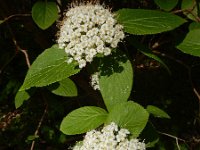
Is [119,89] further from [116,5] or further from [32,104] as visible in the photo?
[32,104]

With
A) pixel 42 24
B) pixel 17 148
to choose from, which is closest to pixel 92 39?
pixel 42 24

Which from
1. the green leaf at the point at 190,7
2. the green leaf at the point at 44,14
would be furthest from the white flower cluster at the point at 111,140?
the green leaf at the point at 190,7

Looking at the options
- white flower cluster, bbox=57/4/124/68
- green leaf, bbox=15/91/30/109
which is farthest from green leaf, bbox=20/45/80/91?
green leaf, bbox=15/91/30/109

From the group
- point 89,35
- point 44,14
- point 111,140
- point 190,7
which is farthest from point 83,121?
point 190,7

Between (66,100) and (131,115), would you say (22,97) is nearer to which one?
(131,115)

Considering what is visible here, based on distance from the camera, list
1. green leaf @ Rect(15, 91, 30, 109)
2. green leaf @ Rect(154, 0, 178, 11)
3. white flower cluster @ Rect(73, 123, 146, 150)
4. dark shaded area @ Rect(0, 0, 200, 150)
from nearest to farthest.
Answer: white flower cluster @ Rect(73, 123, 146, 150) < green leaf @ Rect(154, 0, 178, 11) < green leaf @ Rect(15, 91, 30, 109) < dark shaded area @ Rect(0, 0, 200, 150)

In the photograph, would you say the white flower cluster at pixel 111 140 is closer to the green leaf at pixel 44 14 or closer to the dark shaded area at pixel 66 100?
the green leaf at pixel 44 14

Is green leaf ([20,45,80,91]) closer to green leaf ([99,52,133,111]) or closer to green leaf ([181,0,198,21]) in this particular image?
green leaf ([99,52,133,111])
